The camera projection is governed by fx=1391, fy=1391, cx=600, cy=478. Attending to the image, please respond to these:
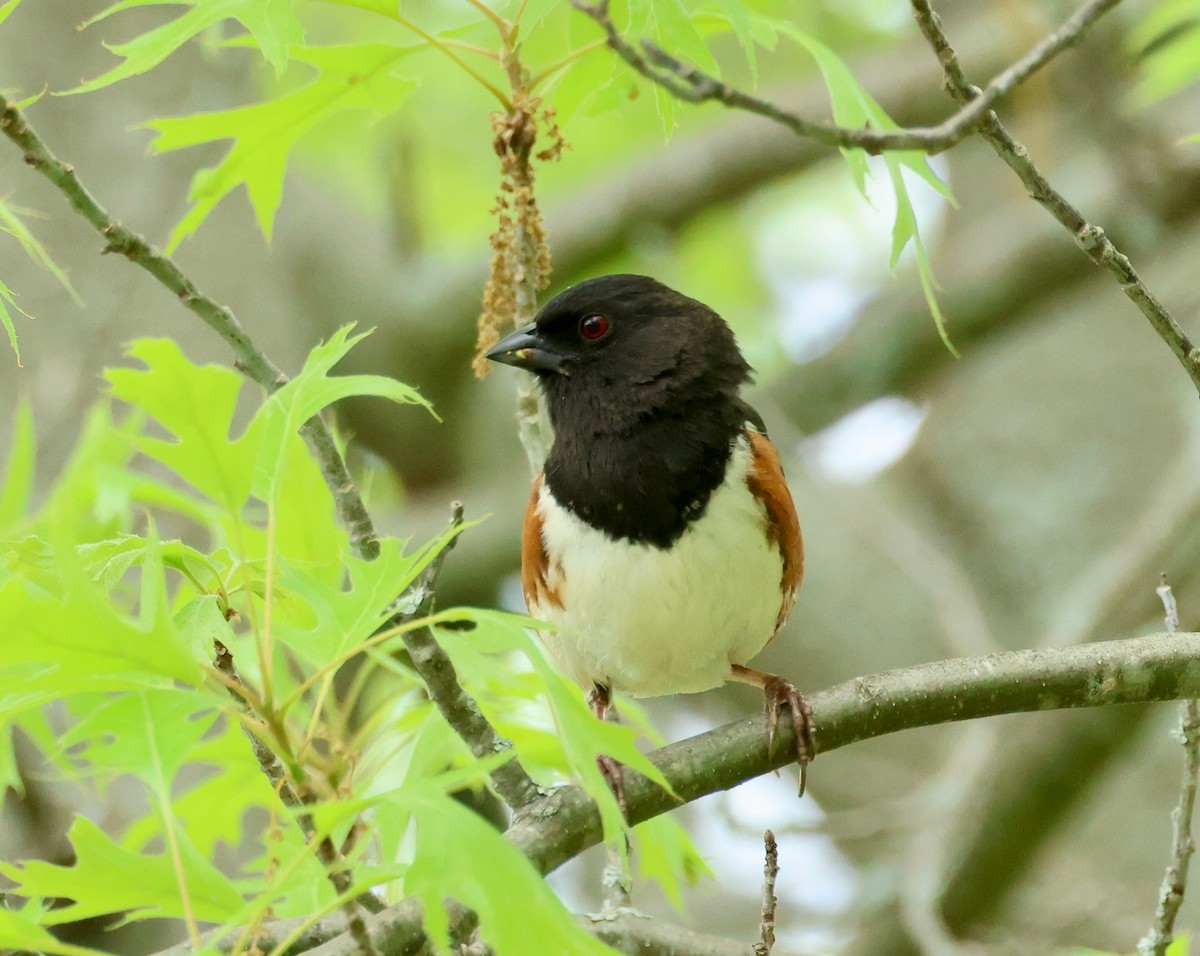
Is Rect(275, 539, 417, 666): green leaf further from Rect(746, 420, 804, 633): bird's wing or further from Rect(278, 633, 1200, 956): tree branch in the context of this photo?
Rect(746, 420, 804, 633): bird's wing

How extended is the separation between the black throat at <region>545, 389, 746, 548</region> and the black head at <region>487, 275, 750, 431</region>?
0.03 m

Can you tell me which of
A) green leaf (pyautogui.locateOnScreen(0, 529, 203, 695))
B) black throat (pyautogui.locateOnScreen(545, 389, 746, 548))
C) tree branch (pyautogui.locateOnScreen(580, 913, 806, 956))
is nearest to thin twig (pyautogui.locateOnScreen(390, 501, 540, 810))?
tree branch (pyautogui.locateOnScreen(580, 913, 806, 956))

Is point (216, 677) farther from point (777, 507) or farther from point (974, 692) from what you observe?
point (777, 507)

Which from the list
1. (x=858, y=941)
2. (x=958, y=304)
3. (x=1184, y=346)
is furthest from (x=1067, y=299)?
(x=1184, y=346)

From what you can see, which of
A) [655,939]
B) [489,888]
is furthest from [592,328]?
[489,888]

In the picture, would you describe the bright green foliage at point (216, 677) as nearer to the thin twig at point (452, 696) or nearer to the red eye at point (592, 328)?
the thin twig at point (452, 696)

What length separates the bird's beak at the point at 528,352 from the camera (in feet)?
8.89

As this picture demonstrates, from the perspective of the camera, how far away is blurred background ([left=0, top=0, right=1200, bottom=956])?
4.00 m

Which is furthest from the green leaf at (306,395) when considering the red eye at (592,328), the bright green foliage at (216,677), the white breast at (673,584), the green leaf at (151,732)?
the red eye at (592,328)

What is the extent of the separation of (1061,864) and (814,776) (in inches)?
39.3

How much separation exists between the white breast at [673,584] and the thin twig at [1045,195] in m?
0.84

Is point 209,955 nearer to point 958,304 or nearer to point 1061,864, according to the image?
point 958,304

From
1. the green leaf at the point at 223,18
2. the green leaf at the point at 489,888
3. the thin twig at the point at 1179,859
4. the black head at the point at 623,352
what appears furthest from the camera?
the black head at the point at 623,352

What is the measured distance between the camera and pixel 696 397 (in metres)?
2.69
